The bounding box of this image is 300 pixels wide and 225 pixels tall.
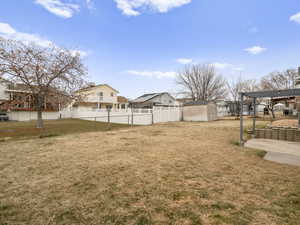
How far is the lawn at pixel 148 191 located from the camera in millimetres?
1887

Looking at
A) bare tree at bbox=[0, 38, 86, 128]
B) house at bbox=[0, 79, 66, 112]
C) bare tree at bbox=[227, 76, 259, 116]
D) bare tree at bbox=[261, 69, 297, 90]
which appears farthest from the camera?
bare tree at bbox=[227, 76, 259, 116]

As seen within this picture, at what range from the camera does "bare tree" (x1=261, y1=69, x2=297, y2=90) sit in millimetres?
25547

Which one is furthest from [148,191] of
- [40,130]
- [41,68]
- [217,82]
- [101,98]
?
[217,82]

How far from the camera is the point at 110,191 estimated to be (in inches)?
99.9

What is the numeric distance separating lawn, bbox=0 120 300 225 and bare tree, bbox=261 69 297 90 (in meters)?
28.9

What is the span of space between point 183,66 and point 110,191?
99.4ft

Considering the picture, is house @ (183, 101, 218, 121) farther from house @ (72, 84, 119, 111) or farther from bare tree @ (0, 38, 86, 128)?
house @ (72, 84, 119, 111)

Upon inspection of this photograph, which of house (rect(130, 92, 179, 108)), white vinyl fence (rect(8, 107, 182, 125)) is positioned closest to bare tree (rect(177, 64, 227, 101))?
house (rect(130, 92, 179, 108))

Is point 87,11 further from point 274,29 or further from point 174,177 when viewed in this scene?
point 274,29

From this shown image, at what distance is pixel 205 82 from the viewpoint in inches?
1112

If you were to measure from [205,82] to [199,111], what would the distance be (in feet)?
41.6

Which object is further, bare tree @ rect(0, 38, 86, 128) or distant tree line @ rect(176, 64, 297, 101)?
distant tree line @ rect(176, 64, 297, 101)

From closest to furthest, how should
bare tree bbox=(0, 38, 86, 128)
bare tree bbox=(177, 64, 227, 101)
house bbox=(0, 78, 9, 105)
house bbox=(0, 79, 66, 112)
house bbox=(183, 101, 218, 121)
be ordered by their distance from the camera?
bare tree bbox=(0, 38, 86, 128), house bbox=(0, 78, 9, 105), house bbox=(0, 79, 66, 112), house bbox=(183, 101, 218, 121), bare tree bbox=(177, 64, 227, 101)

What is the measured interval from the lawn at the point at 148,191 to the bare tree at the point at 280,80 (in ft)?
94.9
